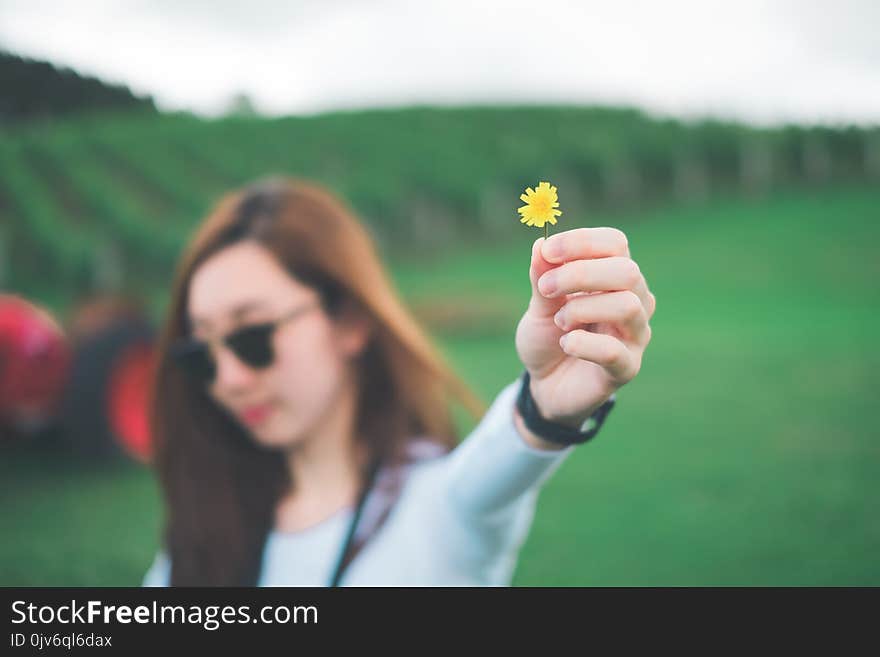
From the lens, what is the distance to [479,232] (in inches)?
224

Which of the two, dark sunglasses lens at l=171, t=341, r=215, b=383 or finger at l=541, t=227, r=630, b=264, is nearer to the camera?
finger at l=541, t=227, r=630, b=264

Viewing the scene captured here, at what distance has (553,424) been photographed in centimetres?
74

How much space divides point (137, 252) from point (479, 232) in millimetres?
2526

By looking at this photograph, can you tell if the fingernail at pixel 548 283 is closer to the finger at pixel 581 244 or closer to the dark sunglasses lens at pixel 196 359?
the finger at pixel 581 244

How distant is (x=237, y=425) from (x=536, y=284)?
71 cm

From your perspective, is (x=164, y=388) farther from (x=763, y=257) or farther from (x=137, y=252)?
(x=763, y=257)

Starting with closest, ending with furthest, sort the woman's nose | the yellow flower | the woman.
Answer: the yellow flower → the woman → the woman's nose

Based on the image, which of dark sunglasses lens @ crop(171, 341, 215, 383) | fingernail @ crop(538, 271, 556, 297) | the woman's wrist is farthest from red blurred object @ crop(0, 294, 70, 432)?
fingernail @ crop(538, 271, 556, 297)

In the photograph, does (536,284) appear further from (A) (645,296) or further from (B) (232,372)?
(B) (232,372)

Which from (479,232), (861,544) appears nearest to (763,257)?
(479,232)

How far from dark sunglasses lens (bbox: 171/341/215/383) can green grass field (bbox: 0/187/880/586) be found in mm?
1037

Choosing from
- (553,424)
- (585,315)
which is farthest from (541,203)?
(553,424)

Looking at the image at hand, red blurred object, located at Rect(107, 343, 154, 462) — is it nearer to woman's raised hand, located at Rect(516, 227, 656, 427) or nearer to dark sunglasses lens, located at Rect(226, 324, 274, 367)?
dark sunglasses lens, located at Rect(226, 324, 274, 367)

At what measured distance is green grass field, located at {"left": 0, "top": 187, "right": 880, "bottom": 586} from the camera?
201cm
